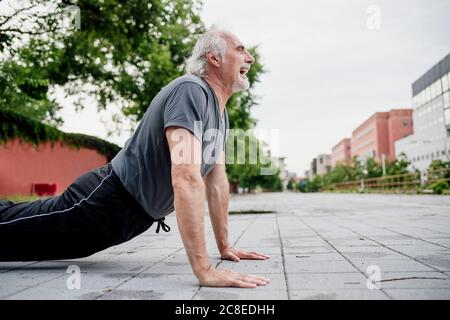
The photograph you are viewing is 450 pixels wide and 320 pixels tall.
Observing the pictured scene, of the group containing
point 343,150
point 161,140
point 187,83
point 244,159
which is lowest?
point 161,140

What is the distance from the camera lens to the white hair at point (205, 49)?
266 cm

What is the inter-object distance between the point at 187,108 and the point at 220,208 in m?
1.09

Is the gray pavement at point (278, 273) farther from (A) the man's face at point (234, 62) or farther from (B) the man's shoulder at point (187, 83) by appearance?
(A) the man's face at point (234, 62)

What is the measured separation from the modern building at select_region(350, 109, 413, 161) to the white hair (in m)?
74.4

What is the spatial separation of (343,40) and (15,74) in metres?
6.59

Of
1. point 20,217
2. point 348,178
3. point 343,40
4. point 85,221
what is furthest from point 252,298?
point 348,178

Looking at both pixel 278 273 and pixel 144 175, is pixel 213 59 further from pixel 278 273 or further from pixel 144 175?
pixel 278 273

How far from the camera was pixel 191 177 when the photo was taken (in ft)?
6.95

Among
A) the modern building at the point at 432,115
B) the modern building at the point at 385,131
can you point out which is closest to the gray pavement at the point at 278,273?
the modern building at the point at 432,115

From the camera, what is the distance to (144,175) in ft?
8.13
